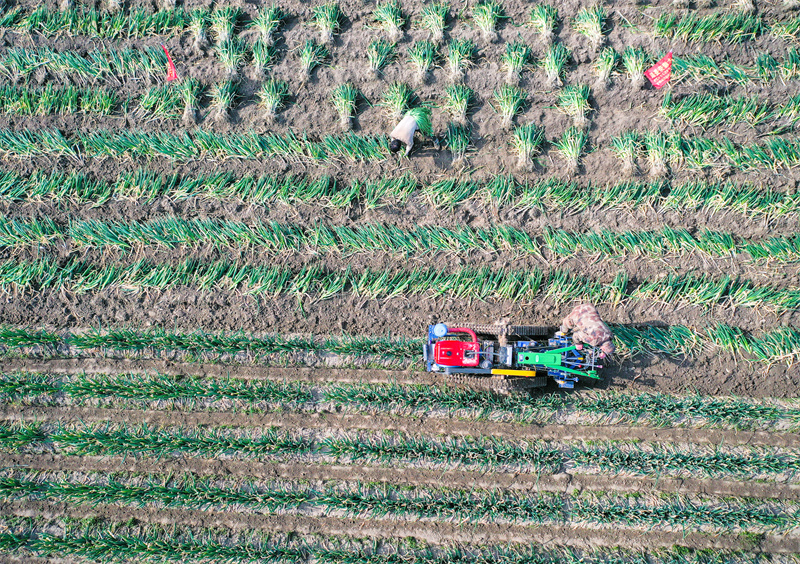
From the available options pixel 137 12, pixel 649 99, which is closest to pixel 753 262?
pixel 649 99

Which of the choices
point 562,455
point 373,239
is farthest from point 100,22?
point 562,455

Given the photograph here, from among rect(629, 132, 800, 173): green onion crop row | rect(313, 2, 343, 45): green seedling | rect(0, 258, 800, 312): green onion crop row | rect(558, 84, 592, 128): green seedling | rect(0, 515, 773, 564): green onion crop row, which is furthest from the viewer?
rect(313, 2, 343, 45): green seedling

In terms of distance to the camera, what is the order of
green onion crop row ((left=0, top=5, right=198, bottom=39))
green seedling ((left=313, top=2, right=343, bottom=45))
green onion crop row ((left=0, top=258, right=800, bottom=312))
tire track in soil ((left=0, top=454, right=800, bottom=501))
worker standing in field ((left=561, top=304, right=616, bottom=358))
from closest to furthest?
worker standing in field ((left=561, top=304, right=616, bottom=358))
tire track in soil ((left=0, top=454, right=800, bottom=501))
green onion crop row ((left=0, top=258, right=800, bottom=312))
green seedling ((left=313, top=2, right=343, bottom=45))
green onion crop row ((left=0, top=5, right=198, bottom=39))

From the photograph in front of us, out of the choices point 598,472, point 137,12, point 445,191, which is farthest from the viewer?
point 137,12

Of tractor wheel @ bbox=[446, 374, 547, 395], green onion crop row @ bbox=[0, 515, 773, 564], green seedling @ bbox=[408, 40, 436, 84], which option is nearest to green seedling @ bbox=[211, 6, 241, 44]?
green seedling @ bbox=[408, 40, 436, 84]

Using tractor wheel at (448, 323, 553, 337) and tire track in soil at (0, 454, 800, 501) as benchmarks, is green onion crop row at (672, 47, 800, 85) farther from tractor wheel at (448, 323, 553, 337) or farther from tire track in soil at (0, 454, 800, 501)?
tire track in soil at (0, 454, 800, 501)

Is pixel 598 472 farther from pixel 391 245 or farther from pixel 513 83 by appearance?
pixel 513 83
